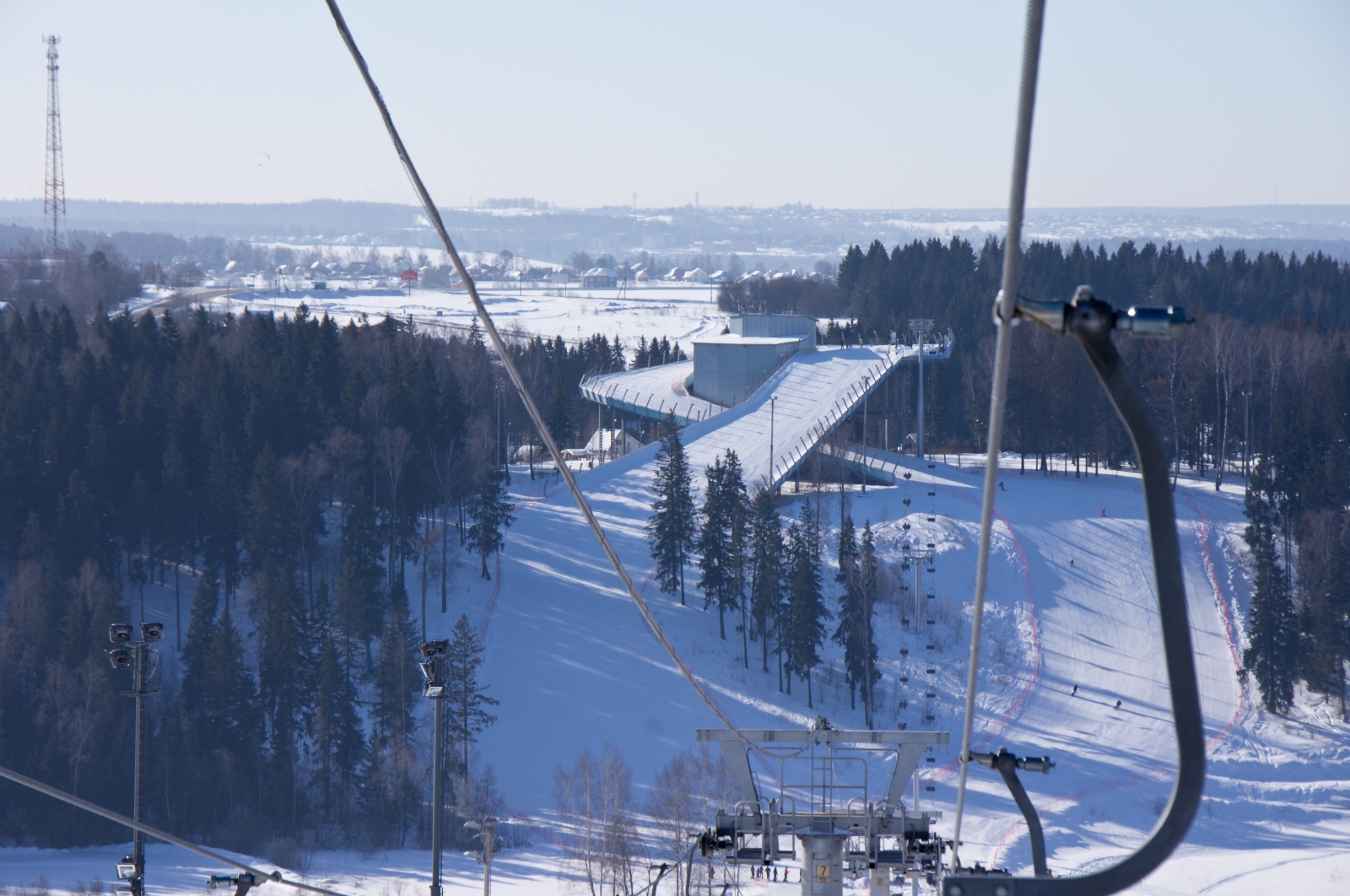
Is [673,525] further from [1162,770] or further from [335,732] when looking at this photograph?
[1162,770]

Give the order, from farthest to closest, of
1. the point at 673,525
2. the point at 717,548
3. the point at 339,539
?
the point at 339,539 < the point at 673,525 < the point at 717,548

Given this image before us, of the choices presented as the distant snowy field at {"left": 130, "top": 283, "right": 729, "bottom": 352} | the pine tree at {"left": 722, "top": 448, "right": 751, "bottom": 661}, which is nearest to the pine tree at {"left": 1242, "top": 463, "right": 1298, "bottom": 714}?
the pine tree at {"left": 722, "top": 448, "right": 751, "bottom": 661}

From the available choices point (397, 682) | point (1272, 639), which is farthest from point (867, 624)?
point (397, 682)

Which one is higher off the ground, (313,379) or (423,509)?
(313,379)

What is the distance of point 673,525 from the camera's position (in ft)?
126

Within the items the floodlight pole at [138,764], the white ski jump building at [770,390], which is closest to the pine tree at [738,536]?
the white ski jump building at [770,390]

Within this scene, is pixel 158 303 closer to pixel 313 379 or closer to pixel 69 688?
pixel 313 379

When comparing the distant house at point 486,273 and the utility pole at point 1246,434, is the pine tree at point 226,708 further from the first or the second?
the distant house at point 486,273

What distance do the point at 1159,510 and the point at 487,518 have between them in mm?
37844

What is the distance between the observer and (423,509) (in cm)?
4141

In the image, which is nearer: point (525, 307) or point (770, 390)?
point (770, 390)

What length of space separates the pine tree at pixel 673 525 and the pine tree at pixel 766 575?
2.30 m

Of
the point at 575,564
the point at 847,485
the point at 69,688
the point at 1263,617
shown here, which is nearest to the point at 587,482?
the point at 575,564

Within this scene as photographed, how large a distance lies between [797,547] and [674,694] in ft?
19.4
